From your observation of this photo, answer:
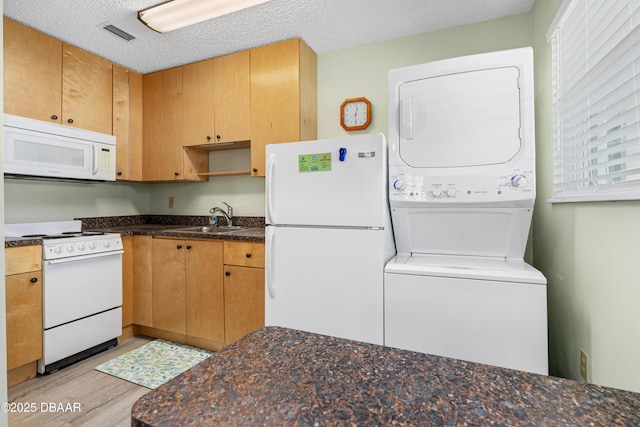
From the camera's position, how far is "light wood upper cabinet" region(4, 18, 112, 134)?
7.40ft

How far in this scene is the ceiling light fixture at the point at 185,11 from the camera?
206 cm

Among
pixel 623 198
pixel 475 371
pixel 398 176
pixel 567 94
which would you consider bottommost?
pixel 475 371

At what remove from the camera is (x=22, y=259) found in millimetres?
2035

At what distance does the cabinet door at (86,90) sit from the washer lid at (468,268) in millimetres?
2749

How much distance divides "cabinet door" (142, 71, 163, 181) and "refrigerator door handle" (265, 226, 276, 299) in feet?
5.58

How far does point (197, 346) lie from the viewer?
2611mm

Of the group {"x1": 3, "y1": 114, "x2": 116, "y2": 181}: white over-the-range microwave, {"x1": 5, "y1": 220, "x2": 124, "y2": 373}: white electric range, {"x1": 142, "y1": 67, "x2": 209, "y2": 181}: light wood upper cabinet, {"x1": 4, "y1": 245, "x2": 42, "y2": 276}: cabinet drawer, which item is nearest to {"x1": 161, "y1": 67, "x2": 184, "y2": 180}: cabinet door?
{"x1": 142, "y1": 67, "x2": 209, "y2": 181}: light wood upper cabinet

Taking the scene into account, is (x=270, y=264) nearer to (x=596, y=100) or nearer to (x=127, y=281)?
(x=127, y=281)

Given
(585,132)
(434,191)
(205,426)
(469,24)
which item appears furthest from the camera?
(469,24)

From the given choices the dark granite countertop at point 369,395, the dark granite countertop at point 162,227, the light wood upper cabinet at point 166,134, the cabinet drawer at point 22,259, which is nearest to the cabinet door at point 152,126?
the light wood upper cabinet at point 166,134

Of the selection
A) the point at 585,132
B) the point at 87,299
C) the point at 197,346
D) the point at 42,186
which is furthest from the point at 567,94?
the point at 42,186

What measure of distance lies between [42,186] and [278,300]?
7.40 feet

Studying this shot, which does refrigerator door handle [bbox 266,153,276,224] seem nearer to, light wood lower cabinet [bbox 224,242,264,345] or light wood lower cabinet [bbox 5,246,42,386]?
light wood lower cabinet [bbox 224,242,264,345]

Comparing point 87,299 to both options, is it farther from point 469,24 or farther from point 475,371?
point 469,24
